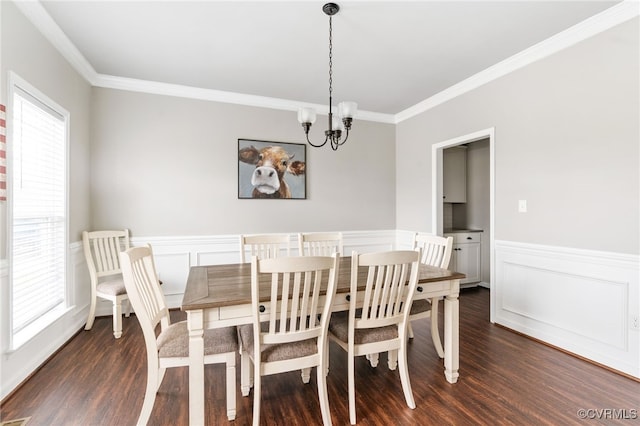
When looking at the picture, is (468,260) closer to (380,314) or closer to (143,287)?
(380,314)

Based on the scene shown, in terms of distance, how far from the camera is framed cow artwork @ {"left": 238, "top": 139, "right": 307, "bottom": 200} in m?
3.86

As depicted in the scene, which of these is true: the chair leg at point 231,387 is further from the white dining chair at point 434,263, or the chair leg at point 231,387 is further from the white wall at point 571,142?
the white wall at point 571,142

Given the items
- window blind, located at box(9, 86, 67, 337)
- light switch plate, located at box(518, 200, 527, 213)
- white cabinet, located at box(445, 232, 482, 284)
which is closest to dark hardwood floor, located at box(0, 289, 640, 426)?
window blind, located at box(9, 86, 67, 337)

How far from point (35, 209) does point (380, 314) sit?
262 cm

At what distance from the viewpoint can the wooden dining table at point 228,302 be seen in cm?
156

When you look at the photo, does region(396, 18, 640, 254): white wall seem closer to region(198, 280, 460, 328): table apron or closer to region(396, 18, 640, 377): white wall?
region(396, 18, 640, 377): white wall

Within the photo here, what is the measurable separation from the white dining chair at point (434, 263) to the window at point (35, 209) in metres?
2.72

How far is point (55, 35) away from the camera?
8.04 ft

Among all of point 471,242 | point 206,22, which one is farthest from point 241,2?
point 471,242

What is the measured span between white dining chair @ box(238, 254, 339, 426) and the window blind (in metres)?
1.74

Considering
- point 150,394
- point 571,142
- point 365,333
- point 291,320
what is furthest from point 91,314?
point 571,142

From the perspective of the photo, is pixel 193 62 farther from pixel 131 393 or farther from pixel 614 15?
pixel 614 15

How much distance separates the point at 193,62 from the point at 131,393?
2782 mm

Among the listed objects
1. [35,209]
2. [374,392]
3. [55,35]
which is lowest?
[374,392]
